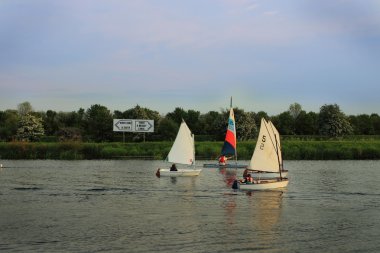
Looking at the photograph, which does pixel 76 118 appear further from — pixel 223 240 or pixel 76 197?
pixel 223 240

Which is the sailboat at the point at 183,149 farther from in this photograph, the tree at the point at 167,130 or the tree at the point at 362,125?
the tree at the point at 362,125

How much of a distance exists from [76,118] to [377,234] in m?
141

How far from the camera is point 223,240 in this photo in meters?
26.2

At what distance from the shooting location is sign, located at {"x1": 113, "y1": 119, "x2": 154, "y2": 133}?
120 metres

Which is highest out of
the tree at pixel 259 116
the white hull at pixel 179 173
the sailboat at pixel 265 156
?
Answer: the tree at pixel 259 116

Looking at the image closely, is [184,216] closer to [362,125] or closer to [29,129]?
[29,129]

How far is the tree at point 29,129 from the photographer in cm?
13338

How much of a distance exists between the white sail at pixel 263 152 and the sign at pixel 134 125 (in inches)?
2865

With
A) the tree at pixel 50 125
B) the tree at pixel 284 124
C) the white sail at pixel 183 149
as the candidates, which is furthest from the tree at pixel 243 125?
the white sail at pixel 183 149

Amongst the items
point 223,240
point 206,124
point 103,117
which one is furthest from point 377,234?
point 206,124

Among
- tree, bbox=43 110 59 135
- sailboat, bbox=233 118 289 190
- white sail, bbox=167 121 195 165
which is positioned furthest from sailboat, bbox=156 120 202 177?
tree, bbox=43 110 59 135

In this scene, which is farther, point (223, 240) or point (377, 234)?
point (377, 234)

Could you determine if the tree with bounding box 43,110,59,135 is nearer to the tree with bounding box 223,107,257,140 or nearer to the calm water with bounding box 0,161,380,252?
the tree with bounding box 223,107,257,140

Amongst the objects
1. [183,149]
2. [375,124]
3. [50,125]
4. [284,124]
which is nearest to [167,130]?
[284,124]
